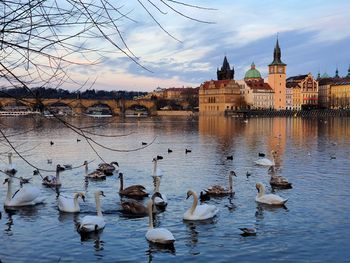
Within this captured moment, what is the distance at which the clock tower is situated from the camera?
485 feet

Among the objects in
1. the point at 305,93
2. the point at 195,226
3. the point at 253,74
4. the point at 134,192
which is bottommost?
the point at 195,226

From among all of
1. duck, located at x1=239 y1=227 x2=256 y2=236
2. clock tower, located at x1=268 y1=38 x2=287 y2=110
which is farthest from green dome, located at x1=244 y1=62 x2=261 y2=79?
duck, located at x1=239 y1=227 x2=256 y2=236

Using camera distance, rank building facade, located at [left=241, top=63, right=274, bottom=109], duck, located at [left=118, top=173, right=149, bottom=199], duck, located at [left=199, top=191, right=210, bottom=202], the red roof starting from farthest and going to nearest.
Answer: the red roof < building facade, located at [left=241, top=63, right=274, bottom=109] < duck, located at [left=118, top=173, right=149, bottom=199] < duck, located at [left=199, top=191, right=210, bottom=202]

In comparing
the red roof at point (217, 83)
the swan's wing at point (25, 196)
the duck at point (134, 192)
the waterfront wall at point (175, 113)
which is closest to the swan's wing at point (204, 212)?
the duck at point (134, 192)

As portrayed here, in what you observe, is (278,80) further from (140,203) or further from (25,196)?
(25,196)

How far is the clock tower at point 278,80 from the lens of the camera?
148 m

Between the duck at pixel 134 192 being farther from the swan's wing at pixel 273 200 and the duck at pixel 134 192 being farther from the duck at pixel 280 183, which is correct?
the duck at pixel 280 183

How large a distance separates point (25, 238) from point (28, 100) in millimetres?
8127

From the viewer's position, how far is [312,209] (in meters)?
13.6

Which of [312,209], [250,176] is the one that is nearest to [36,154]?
[250,176]

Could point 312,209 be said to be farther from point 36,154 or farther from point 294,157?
point 36,154

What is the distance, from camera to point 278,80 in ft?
489

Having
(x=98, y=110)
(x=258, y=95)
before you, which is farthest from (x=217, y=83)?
(x=98, y=110)

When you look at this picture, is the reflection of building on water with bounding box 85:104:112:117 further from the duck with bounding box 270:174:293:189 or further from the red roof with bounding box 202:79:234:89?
the duck with bounding box 270:174:293:189
